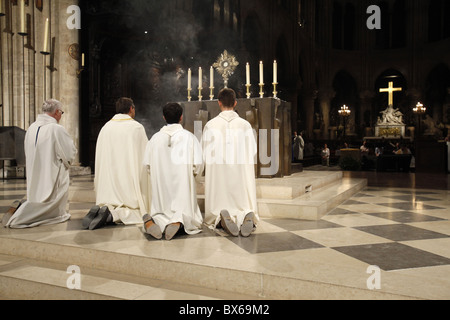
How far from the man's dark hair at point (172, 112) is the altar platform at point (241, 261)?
121 centimetres

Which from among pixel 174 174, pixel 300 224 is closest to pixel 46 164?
pixel 174 174

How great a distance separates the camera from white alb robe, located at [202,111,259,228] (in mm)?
4117

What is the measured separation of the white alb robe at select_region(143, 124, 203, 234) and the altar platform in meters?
0.28

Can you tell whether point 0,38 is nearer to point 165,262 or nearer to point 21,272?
point 21,272

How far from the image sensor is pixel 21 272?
304 cm

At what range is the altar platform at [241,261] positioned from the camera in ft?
8.26

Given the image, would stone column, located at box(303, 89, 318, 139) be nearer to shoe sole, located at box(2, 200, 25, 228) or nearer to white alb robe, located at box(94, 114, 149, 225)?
white alb robe, located at box(94, 114, 149, 225)

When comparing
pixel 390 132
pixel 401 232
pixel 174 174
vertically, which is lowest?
pixel 401 232

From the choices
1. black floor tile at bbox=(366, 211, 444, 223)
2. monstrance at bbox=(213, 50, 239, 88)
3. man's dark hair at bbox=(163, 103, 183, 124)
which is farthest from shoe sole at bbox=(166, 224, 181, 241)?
monstrance at bbox=(213, 50, 239, 88)

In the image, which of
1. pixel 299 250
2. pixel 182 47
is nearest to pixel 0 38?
pixel 182 47

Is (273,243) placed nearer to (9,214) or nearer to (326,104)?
(9,214)

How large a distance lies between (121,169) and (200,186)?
151 centimetres

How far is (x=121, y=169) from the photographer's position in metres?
4.45

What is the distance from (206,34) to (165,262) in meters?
11.7
